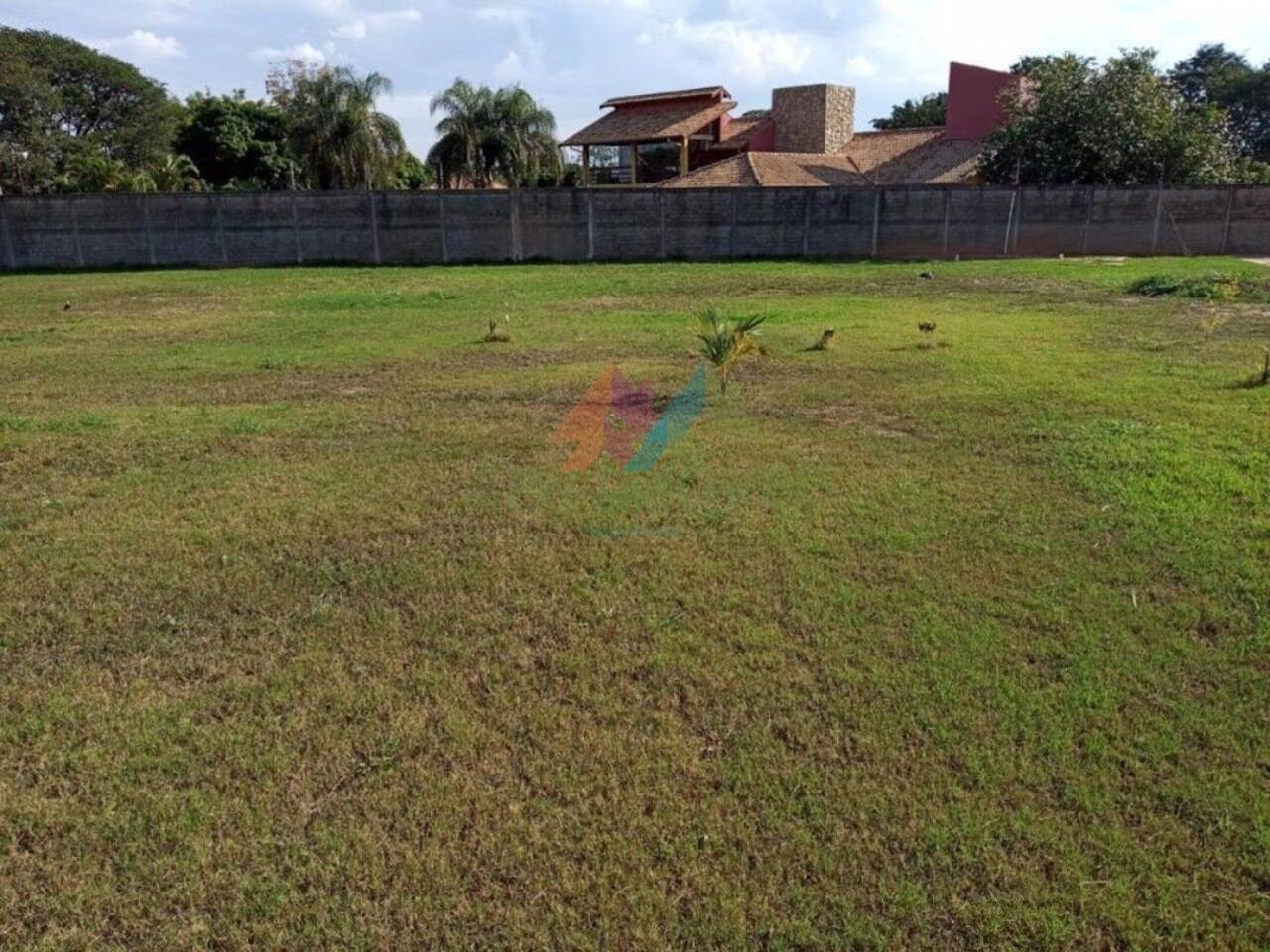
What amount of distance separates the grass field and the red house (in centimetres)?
2212

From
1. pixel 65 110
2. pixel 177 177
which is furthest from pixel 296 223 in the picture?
pixel 65 110

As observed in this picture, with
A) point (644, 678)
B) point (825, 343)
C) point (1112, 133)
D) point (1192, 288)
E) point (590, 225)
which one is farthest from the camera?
point (1112, 133)

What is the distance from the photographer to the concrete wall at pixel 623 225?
72.4 ft

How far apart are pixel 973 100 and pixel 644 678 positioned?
31.6m

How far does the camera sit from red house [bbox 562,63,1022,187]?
2822 cm

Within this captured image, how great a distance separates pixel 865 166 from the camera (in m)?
31.1

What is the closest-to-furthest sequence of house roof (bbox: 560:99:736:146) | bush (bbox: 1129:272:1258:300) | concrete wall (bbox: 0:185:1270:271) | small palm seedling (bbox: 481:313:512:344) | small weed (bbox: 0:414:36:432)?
small weed (bbox: 0:414:36:432) → small palm seedling (bbox: 481:313:512:344) → bush (bbox: 1129:272:1258:300) → concrete wall (bbox: 0:185:1270:271) → house roof (bbox: 560:99:736:146)

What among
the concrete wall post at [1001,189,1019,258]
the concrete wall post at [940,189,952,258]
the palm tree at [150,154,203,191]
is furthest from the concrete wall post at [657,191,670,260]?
the palm tree at [150,154,203,191]

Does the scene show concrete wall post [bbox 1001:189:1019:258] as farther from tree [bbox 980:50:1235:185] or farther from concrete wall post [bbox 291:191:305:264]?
concrete wall post [bbox 291:191:305:264]

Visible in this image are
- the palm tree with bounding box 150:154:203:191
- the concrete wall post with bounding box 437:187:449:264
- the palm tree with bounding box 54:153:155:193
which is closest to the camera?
the concrete wall post with bounding box 437:187:449:264

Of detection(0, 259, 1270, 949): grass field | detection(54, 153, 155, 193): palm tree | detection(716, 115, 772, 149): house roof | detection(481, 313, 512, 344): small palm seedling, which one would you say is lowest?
detection(0, 259, 1270, 949): grass field

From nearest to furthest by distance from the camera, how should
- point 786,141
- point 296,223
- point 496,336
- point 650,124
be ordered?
point 496,336
point 296,223
point 786,141
point 650,124

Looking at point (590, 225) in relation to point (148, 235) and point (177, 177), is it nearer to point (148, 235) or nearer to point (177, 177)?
point (148, 235)

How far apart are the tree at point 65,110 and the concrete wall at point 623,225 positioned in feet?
61.8
